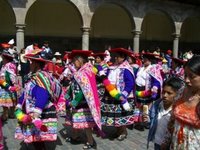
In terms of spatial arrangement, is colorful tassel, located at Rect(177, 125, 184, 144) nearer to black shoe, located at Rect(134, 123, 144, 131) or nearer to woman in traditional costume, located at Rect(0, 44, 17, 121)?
black shoe, located at Rect(134, 123, 144, 131)

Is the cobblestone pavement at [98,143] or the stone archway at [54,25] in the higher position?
the stone archway at [54,25]

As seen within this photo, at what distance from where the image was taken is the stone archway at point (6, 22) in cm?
1591

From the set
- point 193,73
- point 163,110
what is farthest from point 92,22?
point 193,73

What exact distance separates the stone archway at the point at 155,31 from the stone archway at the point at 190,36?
1438 millimetres

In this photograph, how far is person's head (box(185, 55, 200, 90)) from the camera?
245 centimetres

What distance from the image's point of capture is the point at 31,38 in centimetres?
1694

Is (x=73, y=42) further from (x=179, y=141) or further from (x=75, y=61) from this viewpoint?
(x=179, y=141)

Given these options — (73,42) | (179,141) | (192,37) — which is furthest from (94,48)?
(179,141)

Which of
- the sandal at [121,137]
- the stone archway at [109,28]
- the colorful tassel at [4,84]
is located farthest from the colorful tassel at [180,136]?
the stone archway at [109,28]

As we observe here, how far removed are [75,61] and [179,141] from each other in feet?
9.77

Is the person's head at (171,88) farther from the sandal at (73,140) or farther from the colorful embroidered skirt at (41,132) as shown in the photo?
the sandal at (73,140)

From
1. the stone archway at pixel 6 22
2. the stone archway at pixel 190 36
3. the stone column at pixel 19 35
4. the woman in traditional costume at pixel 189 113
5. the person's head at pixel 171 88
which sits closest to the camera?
the woman in traditional costume at pixel 189 113

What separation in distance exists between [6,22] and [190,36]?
1309cm

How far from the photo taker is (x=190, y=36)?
78.8 feet
